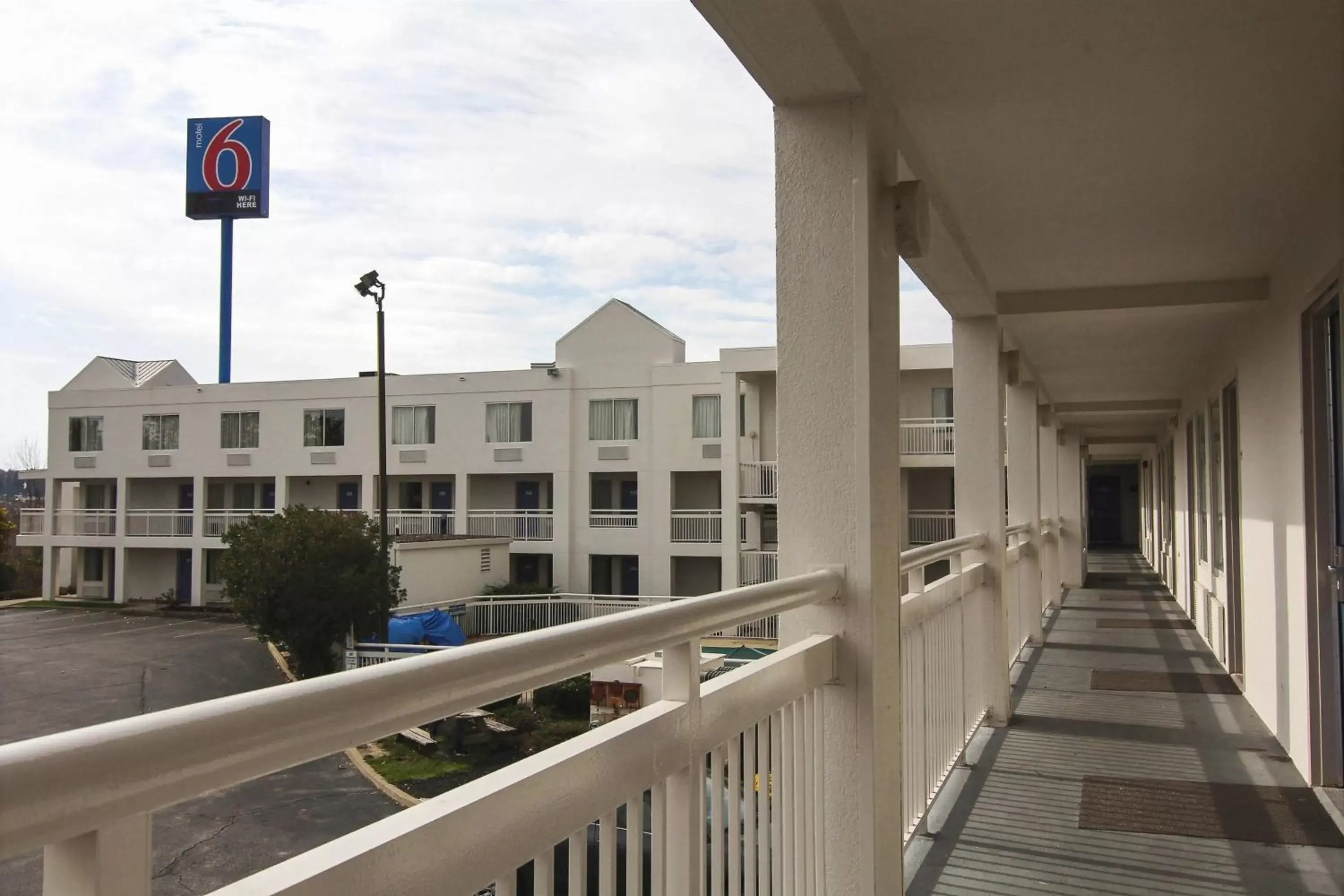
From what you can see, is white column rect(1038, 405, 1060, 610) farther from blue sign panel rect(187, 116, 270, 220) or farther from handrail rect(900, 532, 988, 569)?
blue sign panel rect(187, 116, 270, 220)

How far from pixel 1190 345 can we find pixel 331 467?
1034 inches

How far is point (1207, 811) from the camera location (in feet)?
13.1

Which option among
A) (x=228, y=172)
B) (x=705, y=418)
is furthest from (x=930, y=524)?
(x=228, y=172)

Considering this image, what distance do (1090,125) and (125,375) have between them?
134 ft

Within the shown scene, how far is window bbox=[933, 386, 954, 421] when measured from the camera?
2372cm

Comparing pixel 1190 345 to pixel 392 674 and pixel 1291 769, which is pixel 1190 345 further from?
pixel 392 674

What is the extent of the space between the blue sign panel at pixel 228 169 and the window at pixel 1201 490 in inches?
1937

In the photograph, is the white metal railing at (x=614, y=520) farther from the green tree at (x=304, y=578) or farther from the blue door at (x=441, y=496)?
the green tree at (x=304, y=578)

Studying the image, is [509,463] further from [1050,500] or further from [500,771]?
[500,771]

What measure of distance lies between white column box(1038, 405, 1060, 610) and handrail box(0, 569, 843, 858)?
9765 millimetres

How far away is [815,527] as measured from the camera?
2.65 metres

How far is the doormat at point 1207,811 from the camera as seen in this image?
373cm

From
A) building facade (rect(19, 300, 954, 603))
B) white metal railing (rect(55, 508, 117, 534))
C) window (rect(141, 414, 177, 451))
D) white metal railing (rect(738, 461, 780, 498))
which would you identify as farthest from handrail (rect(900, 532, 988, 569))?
white metal railing (rect(55, 508, 117, 534))

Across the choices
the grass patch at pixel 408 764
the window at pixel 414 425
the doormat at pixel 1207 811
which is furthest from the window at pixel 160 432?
the doormat at pixel 1207 811
